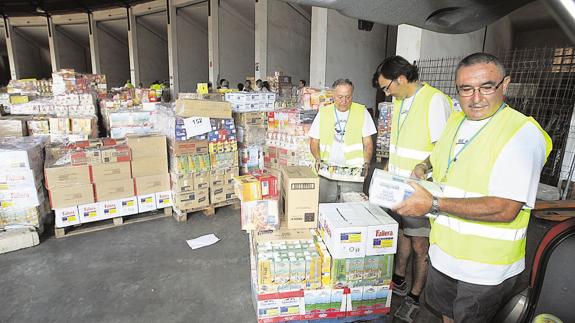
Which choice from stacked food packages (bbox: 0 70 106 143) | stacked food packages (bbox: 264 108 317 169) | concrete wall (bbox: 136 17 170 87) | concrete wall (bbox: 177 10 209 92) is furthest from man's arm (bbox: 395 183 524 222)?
concrete wall (bbox: 136 17 170 87)

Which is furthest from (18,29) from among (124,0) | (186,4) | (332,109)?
(332,109)

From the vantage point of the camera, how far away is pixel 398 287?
253cm

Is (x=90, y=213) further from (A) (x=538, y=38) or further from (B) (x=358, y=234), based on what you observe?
(A) (x=538, y=38)

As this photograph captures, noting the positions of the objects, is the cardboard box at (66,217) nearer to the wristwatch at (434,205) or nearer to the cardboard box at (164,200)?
the cardboard box at (164,200)

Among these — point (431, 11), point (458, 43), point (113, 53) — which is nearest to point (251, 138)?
point (431, 11)

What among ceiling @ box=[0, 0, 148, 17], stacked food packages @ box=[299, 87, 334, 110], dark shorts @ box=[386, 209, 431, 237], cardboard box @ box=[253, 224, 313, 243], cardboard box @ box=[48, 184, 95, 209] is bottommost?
cardboard box @ box=[48, 184, 95, 209]

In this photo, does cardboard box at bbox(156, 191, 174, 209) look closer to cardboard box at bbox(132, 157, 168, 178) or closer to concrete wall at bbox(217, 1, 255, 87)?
cardboard box at bbox(132, 157, 168, 178)

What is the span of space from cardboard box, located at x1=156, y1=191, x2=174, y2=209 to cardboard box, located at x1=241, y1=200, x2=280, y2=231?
228 cm

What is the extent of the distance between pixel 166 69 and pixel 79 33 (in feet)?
16.4

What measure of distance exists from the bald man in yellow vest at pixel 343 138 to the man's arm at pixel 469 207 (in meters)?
1.49

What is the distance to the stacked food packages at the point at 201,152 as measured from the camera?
12.6 feet

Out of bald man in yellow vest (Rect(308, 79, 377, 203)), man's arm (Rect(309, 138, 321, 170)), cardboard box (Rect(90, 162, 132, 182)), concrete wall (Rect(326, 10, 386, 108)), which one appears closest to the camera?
bald man in yellow vest (Rect(308, 79, 377, 203))

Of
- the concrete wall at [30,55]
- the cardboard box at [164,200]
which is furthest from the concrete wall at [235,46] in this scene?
the concrete wall at [30,55]

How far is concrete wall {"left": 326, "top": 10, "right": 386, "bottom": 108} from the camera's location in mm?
7684
